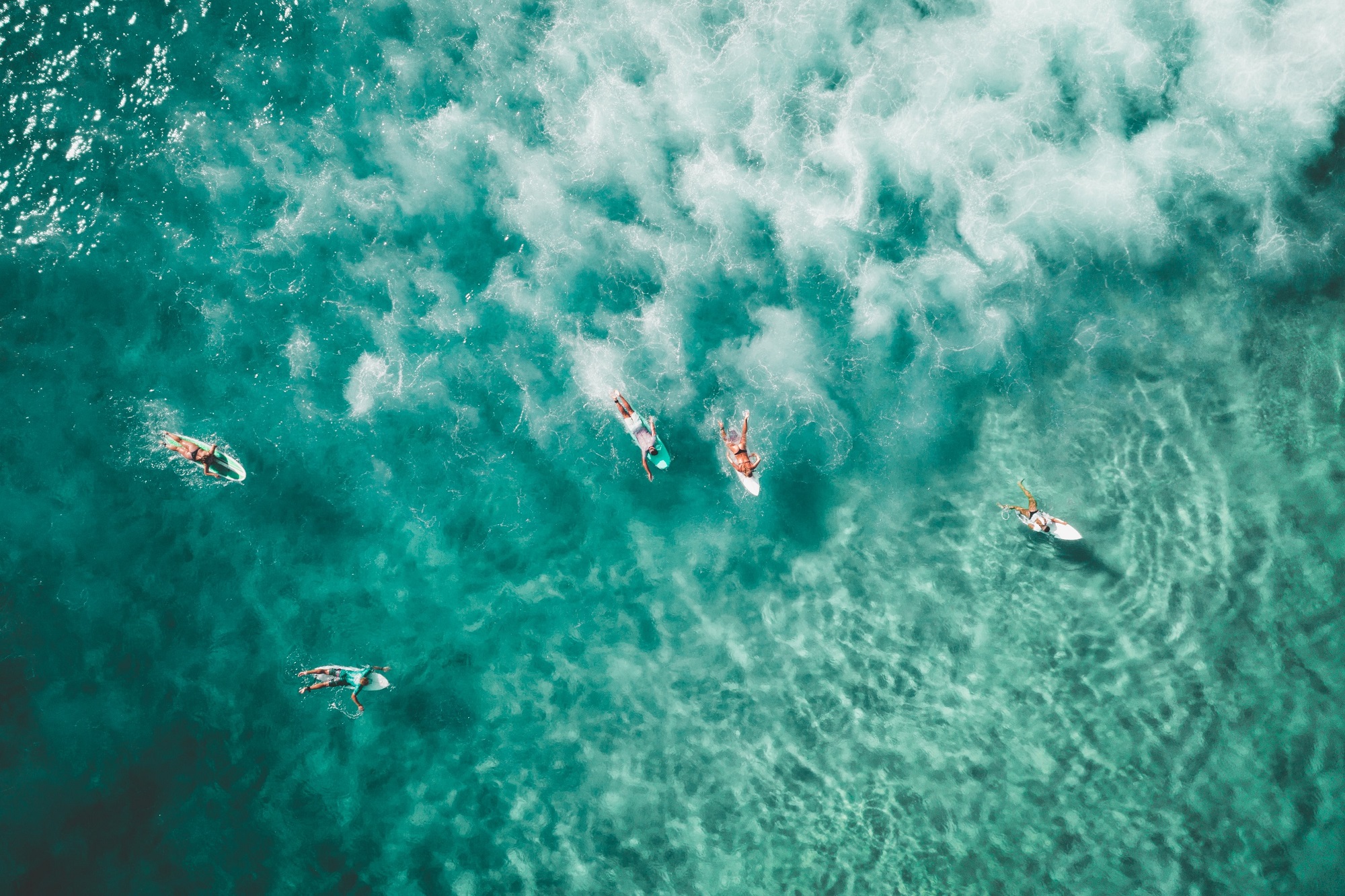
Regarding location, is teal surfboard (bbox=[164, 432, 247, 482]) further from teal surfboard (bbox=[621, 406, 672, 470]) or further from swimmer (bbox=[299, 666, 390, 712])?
teal surfboard (bbox=[621, 406, 672, 470])

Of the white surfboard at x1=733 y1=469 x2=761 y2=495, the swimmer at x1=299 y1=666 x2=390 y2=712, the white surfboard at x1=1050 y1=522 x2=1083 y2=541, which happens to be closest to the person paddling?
the white surfboard at x1=733 y1=469 x2=761 y2=495

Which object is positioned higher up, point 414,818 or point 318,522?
point 318,522

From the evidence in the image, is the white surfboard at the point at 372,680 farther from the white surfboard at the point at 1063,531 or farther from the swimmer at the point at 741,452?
the white surfboard at the point at 1063,531

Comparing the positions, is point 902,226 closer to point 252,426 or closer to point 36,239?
point 252,426

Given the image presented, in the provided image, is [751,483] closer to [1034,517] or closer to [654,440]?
[654,440]

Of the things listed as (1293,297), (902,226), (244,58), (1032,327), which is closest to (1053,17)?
(902,226)

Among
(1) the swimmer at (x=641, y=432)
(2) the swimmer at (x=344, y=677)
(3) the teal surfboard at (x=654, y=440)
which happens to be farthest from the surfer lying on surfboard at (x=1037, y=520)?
(2) the swimmer at (x=344, y=677)
